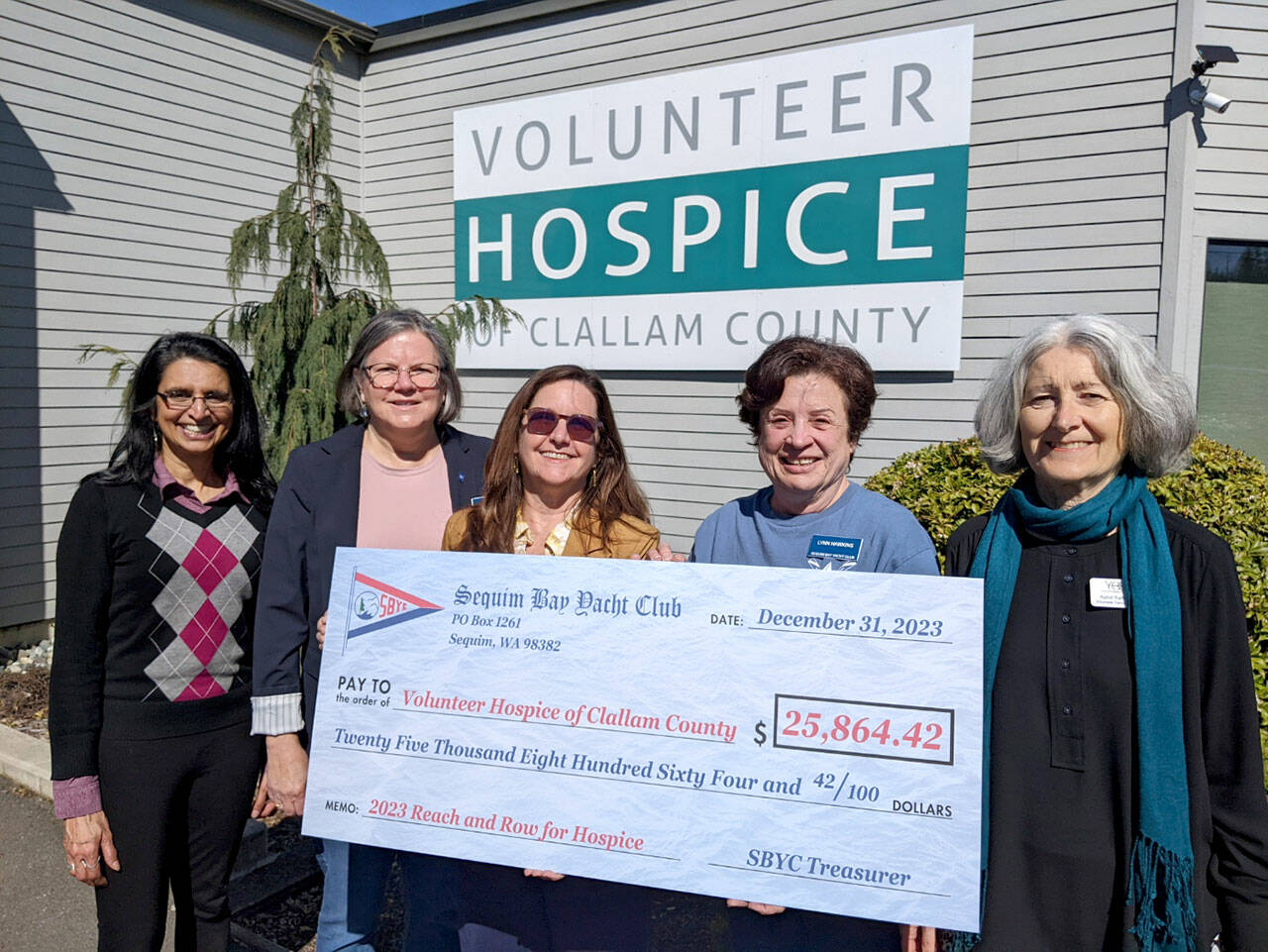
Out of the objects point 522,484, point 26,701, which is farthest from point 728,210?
point 26,701

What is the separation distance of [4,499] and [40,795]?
8.79 ft

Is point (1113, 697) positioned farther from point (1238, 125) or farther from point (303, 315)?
point (1238, 125)

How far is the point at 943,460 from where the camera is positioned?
3.88m

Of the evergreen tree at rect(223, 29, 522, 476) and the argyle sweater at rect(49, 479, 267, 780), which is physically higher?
the evergreen tree at rect(223, 29, 522, 476)

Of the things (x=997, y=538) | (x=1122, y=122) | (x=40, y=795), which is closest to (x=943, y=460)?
(x=997, y=538)

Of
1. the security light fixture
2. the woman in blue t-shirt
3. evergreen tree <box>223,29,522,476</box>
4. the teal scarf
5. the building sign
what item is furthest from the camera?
the building sign

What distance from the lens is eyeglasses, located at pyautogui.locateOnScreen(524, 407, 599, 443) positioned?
6.79 ft

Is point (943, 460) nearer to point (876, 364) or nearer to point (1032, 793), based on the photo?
point (876, 364)

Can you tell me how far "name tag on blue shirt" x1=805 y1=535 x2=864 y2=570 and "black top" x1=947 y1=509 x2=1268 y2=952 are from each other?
37 cm

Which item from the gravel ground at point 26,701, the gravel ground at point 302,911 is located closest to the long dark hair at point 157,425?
the gravel ground at point 302,911

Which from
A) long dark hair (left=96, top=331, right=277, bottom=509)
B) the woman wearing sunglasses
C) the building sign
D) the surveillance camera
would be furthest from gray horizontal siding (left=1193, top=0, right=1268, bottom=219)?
long dark hair (left=96, top=331, right=277, bottom=509)

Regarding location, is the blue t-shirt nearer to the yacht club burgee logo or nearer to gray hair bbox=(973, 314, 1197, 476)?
gray hair bbox=(973, 314, 1197, 476)

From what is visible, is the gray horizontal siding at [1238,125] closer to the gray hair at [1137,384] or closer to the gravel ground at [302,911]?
the gray hair at [1137,384]

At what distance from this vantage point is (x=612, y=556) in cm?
206
